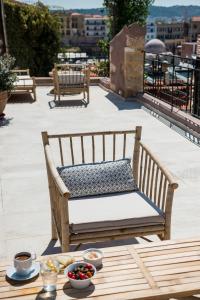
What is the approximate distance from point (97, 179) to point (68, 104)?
261 inches

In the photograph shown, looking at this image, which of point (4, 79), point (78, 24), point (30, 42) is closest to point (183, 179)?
point (4, 79)

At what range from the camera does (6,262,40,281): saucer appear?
7.56 ft

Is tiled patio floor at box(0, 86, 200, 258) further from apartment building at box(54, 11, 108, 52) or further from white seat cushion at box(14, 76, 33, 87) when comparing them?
apartment building at box(54, 11, 108, 52)

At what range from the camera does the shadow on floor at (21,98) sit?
10.2m

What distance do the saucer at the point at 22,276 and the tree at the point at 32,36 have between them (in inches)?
739

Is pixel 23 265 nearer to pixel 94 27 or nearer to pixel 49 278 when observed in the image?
pixel 49 278

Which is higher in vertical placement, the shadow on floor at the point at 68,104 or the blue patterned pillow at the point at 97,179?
the blue patterned pillow at the point at 97,179

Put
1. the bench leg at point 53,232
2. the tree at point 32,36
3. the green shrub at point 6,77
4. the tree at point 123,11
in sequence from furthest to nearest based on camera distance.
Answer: the tree at point 32,36 < the tree at point 123,11 < the green shrub at point 6,77 < the bench leg at point 53,232

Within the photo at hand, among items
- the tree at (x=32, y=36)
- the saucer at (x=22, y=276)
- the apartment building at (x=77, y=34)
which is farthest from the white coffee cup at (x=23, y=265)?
the apartment building at (x=77, y=34)

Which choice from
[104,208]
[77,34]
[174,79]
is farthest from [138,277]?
[77,34]

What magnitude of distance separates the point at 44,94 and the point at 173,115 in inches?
176

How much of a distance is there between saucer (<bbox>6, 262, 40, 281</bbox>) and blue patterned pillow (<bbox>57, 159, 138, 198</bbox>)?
1.11 metres

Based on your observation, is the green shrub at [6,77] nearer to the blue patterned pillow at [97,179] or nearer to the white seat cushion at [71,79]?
the white seat cushion at [71,79]

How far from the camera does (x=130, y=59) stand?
9.86m
